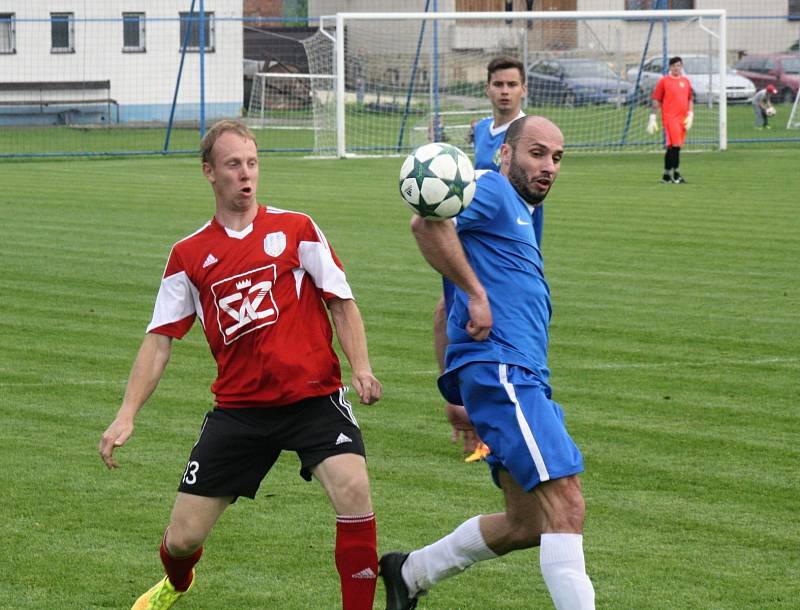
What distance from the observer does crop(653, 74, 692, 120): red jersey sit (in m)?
26.2

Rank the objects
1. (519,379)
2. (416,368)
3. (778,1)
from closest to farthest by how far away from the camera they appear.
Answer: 1. (519,379)
2. (416,368)
3. (778,1)

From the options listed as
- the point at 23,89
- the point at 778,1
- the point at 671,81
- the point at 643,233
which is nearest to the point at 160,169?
the point at 671,81

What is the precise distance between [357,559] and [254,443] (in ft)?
1.81

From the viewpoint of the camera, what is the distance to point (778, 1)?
5459cm

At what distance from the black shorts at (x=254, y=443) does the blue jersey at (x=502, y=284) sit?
483mm

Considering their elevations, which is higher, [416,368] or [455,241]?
[455,241]

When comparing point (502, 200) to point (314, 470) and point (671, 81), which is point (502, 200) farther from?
point (671, 81)

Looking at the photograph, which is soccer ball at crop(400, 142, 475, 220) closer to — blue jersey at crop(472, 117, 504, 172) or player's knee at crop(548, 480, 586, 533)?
player's knee at crop(548, 480, 586, 533)

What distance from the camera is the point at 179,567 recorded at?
5297 mm

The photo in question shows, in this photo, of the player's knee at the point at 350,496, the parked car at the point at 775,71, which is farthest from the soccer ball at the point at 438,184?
the parked car at the point at 775,71

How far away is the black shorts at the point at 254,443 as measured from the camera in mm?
5086

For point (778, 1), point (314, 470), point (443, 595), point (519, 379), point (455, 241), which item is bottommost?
point (443, 595)

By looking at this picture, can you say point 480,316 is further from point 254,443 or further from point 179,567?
point 179,567

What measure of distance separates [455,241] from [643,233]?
12.8m
